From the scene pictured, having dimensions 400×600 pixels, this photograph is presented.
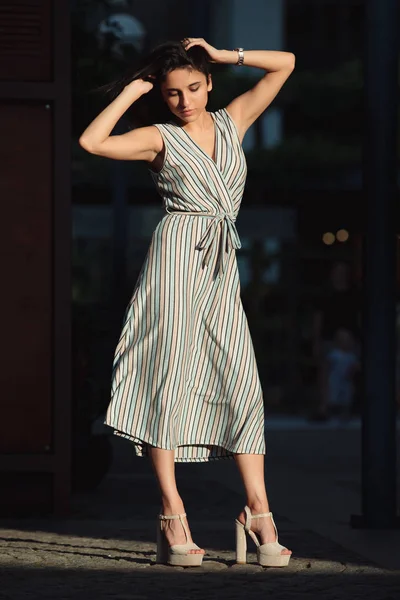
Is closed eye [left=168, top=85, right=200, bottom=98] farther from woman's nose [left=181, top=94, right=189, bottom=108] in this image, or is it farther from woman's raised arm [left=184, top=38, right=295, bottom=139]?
woman's raised arm [left=184, top=38, right=295, bottom=139]

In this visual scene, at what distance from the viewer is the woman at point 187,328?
18.1 ft

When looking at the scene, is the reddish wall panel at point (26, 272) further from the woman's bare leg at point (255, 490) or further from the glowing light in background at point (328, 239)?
the glowing light in background at point (328, 239)

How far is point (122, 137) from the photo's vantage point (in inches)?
215

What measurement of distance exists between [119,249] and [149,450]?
10.6 m

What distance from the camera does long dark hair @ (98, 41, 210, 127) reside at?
18.1ft

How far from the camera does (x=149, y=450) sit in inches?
220

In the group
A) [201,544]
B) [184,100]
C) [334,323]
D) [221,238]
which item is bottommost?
[201,544]

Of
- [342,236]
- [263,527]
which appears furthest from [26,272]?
[342,236]

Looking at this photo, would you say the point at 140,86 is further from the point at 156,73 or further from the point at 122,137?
the point at 122,137

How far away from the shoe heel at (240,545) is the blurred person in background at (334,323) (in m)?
10.8

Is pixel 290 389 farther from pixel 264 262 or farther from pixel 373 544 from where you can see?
pixel 373 544

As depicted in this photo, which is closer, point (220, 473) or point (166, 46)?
point (166, 46)

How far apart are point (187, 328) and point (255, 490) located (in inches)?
23.7

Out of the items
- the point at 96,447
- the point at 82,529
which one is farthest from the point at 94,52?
the point at 82,529
